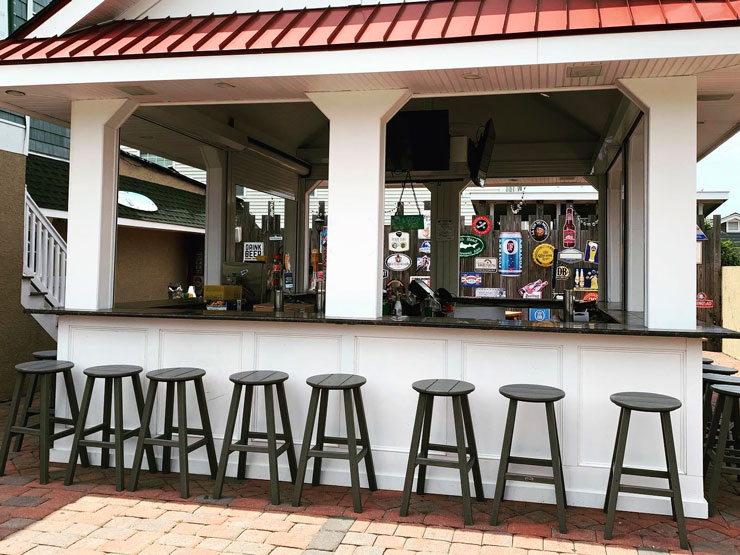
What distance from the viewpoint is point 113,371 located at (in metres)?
4.26

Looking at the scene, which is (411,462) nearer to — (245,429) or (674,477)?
(245,429)

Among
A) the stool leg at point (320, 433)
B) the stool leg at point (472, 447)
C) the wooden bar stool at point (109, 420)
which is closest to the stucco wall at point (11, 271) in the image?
the wooden bar stool at point (109, 420)

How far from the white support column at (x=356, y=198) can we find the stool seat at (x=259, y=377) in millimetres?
579

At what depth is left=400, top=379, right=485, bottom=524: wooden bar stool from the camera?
11.7 feet

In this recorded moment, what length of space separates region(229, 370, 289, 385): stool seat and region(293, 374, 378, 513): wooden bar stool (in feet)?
0.68

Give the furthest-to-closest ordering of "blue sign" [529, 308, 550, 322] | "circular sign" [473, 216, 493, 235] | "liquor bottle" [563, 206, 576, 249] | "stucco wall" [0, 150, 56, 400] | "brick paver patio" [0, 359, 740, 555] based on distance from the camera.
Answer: "liquor bottle" [563, 206, 576, 249], "circular sign" [473, 216, 493, 235], "blue sign" [529, 308, 550, 322], "stucco wall" [0, 150, 56, 400], "brick paver patio" [0, 359, 740, 555]

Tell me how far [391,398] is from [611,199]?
4.87 metres

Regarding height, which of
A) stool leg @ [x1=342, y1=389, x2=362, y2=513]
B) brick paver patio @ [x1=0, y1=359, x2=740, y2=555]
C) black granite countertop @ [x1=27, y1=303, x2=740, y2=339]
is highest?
black granite countertop @ [x1=27, y1=303, x2=740, y2=339]

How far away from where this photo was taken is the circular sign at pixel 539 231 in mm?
10789

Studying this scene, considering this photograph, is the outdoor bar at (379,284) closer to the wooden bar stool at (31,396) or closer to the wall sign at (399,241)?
the wooden bar stool at (31,396)

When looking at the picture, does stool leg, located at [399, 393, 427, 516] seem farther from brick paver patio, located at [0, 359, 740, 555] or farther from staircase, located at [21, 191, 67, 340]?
staircase, located at [21, 191, 67, 340]

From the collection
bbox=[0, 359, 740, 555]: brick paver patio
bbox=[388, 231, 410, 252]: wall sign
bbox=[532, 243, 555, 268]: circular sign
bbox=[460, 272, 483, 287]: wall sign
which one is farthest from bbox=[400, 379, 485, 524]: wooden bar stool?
bbox=[532, 243, 555, 268]: circular sign

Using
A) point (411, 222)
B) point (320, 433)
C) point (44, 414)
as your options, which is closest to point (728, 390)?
point (320, 433)

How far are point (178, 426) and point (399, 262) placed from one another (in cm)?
668
